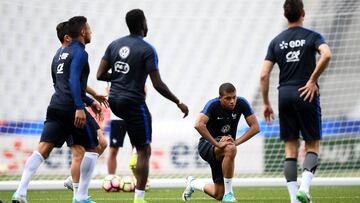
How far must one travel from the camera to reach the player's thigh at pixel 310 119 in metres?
8.67

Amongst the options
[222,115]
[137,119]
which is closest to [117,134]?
[222,115]

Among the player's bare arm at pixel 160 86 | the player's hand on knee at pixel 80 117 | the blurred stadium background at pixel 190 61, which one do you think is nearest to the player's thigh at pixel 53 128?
the player's hand on knee at pixel 80 117

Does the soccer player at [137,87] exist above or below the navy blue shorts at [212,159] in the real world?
above

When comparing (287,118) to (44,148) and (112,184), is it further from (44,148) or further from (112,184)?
(112,184)

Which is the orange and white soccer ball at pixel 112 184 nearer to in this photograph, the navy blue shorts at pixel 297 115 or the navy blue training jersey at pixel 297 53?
the navy blue shorts at pixel 297 115

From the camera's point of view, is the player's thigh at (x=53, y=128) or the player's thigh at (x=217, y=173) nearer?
the player's thigh at (x=53, y=128)

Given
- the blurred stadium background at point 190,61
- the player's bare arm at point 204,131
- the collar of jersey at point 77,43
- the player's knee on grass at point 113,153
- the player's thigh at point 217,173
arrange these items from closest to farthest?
the collar of jersey at point 77,43 → the player's bare arm at point 204,131 → the player's thigh at point 217,173 → the player's knee on grass at point 113,153 → the blurred stadium background at point 190,61

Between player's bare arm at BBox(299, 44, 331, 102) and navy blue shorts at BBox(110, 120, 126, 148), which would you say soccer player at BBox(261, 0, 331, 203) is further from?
navy blue shorts at BBox(110, 120, 126, 148)

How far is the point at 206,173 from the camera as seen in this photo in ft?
61.2

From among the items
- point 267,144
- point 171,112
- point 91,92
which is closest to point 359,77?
point 267,144

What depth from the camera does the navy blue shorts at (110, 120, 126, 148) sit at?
46.1 feet

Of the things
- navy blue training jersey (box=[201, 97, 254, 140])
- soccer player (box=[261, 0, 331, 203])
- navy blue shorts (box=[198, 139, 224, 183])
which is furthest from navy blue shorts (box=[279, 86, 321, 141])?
navy blue shorts (box=[198, 139, 224, 183])

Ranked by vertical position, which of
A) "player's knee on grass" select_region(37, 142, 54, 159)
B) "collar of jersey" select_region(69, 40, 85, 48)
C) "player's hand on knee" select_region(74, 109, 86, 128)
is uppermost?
"collar of jersey" select_region(69, 40, 85, 48)

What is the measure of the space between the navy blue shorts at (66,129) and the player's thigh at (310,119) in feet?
7.50
